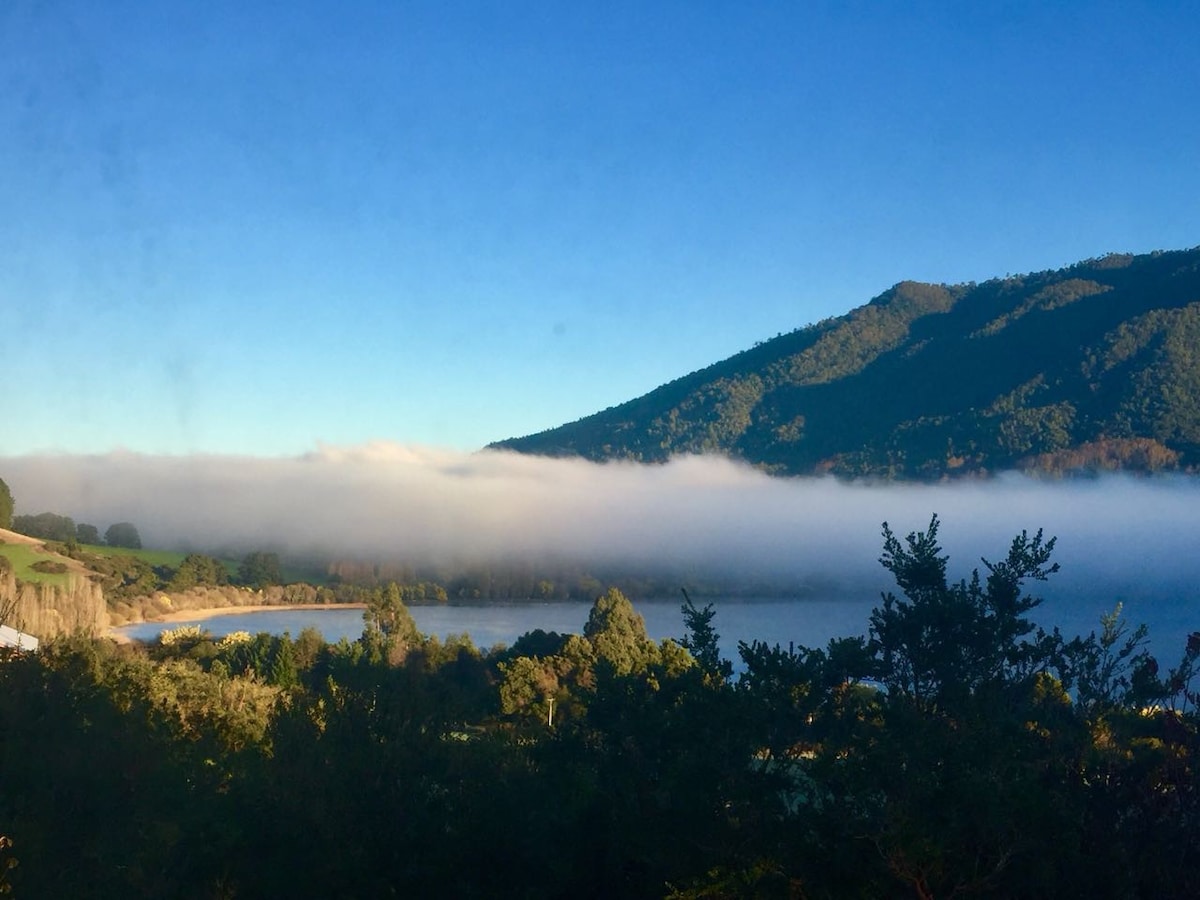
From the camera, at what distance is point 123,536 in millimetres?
95312

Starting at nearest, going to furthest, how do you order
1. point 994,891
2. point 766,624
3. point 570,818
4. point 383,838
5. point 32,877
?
point 994,891
point 32,877
point 383,838
point 570,818
point 766,624

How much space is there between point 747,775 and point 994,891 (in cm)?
214

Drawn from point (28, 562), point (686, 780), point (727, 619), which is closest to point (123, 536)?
point (28, 562)

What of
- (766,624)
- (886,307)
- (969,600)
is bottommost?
(766,624)

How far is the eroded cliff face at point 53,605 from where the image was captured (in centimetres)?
3652

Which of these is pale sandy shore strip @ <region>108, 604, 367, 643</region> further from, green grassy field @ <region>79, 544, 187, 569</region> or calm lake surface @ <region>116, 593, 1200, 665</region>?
green grassy field @ <region>79, 544, 187, 569</region>

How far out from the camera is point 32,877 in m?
8.58

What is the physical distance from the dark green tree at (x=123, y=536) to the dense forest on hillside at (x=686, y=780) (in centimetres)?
8883

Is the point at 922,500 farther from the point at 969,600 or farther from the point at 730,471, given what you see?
the point at 969,600

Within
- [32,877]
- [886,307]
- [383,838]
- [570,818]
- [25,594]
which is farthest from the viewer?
[886,307]

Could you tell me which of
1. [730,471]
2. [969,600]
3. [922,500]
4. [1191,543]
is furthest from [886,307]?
[969,600]

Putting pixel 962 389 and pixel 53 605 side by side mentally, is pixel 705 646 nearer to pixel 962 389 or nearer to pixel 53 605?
pixel 53 605

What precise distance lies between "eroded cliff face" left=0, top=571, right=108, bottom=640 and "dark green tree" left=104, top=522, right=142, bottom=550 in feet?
122

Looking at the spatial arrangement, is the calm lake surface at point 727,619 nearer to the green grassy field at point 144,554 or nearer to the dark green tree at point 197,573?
the dark green tree at point 197,573
